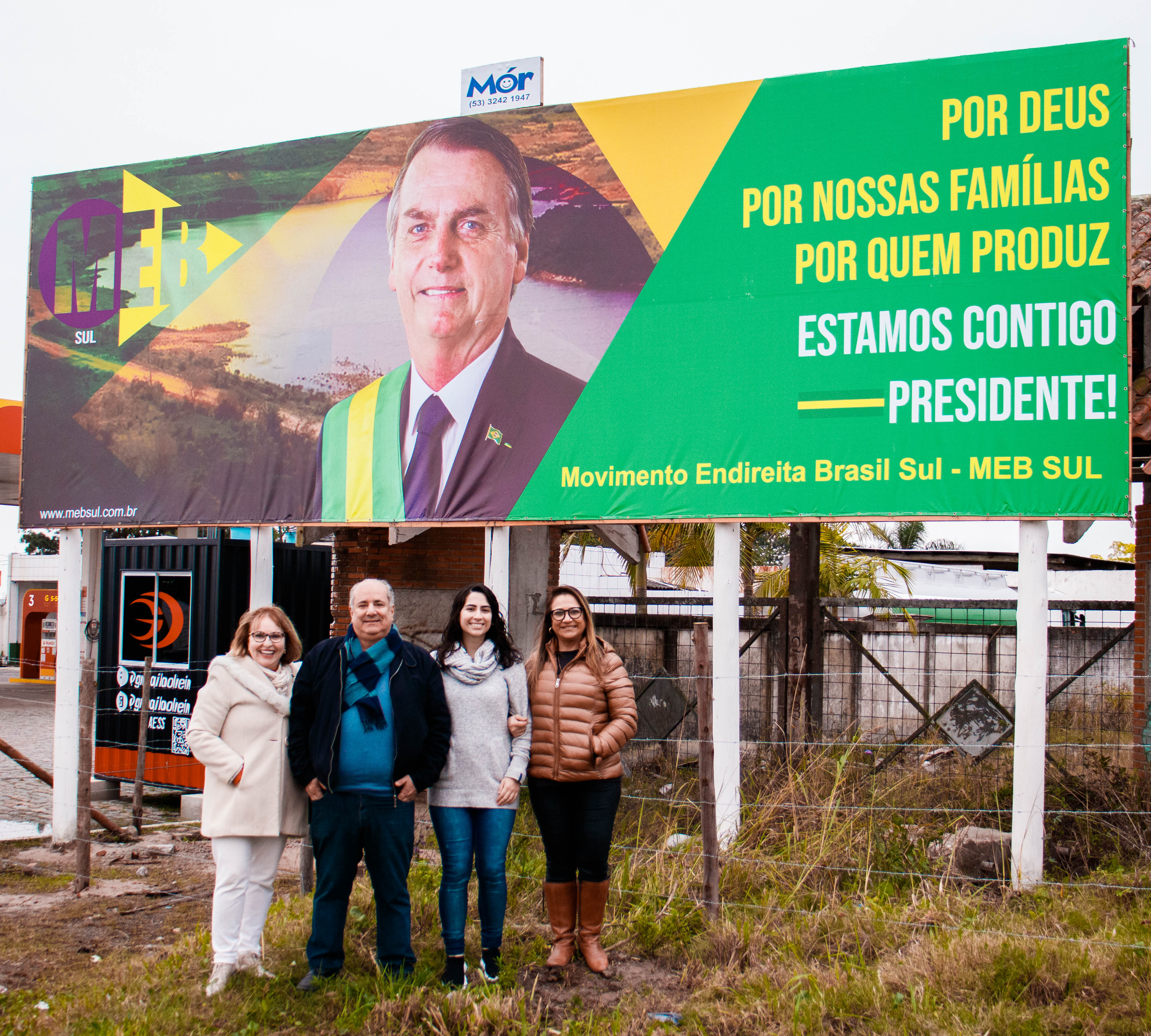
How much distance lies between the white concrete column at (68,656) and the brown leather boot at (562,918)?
19.6ft

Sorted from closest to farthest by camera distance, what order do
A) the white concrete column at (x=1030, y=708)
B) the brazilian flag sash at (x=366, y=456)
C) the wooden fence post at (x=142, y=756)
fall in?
the white concrete column at (x=1030, y=708) < the brazilian flag sash at (x=366, y=456) < the wooden fence post at (x=142, y=756)

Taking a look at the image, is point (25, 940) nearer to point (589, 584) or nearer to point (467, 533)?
point (467, 533)

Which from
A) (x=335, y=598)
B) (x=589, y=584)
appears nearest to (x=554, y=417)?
(x=335, y=598)

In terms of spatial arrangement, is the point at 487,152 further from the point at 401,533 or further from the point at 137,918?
the point at 137,918

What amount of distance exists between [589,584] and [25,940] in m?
19.5

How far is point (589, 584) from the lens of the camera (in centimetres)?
2508

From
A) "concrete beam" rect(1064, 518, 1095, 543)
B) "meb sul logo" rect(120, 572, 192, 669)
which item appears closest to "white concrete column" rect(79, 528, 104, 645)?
"meb sul logo" rect(120, 572, 192, 669)

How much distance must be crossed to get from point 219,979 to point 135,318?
6290mm

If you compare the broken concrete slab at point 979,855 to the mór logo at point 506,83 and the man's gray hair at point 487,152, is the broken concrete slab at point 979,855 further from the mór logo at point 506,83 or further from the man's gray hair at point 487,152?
the mór logo at point 506,83

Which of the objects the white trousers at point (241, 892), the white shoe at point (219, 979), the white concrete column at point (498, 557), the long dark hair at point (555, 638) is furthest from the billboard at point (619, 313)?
the white shoe at point (219, 979)

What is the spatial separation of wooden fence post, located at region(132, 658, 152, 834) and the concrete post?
3.49m

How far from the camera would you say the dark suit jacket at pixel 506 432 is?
7480 mm

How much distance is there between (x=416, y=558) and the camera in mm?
10727

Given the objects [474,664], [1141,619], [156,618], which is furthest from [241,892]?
[156,618]
